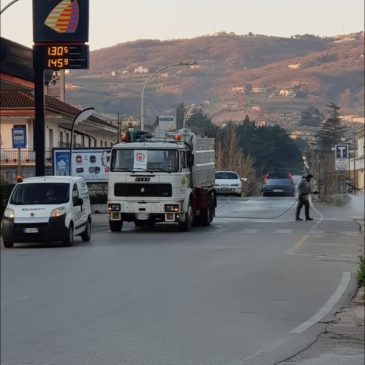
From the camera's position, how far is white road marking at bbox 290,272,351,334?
10664mm

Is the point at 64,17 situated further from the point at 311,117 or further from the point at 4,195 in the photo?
the point at 311,117

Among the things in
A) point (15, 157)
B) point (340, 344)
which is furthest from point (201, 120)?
point (340, 344)

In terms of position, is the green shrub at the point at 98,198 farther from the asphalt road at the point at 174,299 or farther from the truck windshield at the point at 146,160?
the asphalt road at the point at 174,299

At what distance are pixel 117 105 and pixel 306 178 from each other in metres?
25.3

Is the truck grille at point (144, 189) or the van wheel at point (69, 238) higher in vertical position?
the truck grille at point (144, 189)

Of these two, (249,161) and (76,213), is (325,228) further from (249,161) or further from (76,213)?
(249,161)

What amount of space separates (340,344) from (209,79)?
48.3 meters

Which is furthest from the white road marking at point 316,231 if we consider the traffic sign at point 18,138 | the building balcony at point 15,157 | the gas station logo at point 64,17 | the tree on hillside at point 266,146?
the tree on hillside at point 266,146

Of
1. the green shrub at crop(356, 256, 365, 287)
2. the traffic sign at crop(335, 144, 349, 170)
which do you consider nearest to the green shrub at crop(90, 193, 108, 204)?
the traffic sign at crop(335, 144, 349, 170)

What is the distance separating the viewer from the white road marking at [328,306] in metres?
10.7

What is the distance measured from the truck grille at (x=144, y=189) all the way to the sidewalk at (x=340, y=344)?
1404 cm

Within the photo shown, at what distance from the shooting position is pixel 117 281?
1406 cm

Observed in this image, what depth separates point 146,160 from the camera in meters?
26.0

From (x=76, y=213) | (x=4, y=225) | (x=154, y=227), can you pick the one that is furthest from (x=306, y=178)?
(x=4, y=225)
